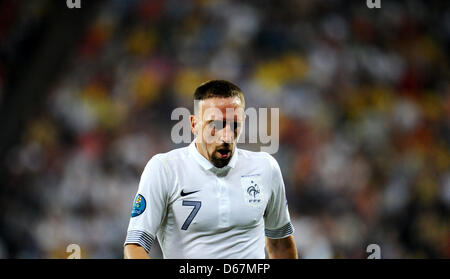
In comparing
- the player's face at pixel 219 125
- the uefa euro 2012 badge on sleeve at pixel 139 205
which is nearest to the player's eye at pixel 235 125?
the player's face at pixel 219 125

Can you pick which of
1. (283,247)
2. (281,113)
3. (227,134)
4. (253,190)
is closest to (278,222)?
(283,247)

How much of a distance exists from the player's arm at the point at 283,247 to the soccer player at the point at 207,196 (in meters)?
0.11

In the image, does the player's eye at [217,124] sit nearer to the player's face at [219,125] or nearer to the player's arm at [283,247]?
the player's face at [219,125]

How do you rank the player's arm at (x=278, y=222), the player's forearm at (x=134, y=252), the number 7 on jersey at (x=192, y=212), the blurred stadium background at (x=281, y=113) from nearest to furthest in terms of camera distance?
the player's forearm at (x=134, y=252), the number 7 on jersey at (x=192, y=212), the player's arm at (x=278, y=222), the blurred stadium background at (x=281, y=113)

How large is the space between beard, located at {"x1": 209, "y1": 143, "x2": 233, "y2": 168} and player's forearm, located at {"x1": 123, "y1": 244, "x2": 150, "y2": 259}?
390 mm

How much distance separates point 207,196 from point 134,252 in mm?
318

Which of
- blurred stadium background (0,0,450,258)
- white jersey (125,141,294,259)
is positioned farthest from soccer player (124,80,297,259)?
blurred stadium background (0,0,450,258)

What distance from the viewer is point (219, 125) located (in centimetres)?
204

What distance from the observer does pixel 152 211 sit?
205 centimetres

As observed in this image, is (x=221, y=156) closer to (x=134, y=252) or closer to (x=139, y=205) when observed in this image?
(x=139, y=205)

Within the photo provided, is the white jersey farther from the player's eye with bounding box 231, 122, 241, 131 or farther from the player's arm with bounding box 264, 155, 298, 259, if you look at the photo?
the player's eye with bounding box 231, 122, 241, 131

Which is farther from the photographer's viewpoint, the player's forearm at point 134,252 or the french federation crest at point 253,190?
the french federation crest at point 253,190

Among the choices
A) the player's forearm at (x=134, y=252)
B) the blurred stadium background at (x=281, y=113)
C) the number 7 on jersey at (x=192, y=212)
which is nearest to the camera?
the player's forearm at (x=134, y=252)

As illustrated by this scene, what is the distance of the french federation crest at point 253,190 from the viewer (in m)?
2.15
